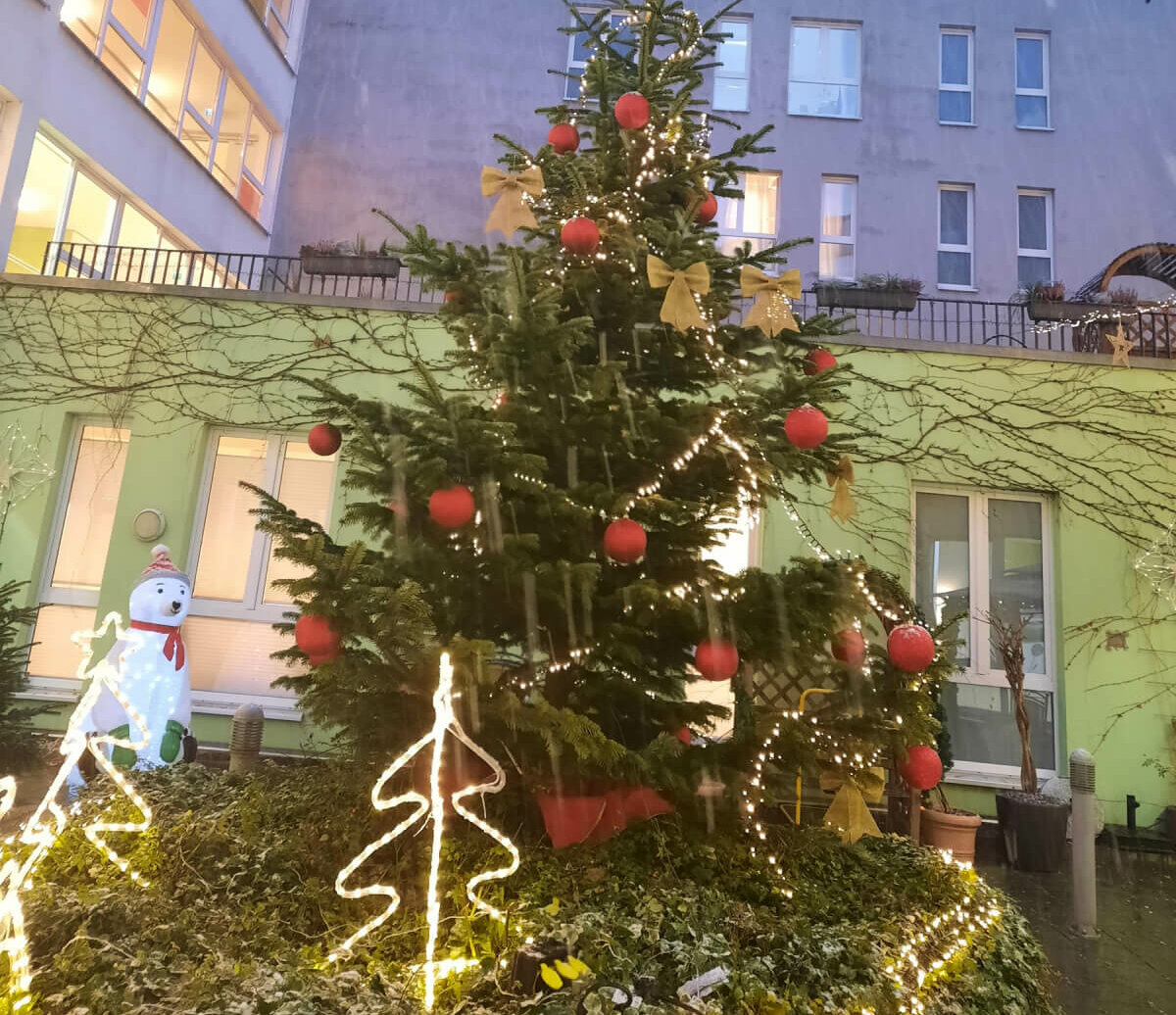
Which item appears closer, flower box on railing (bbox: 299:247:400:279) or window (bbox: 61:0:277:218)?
flower box on railing (bbox: 299:247:400:279)

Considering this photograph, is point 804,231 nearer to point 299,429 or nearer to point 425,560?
point 299,429

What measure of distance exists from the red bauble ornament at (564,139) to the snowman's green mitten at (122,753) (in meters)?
4.04

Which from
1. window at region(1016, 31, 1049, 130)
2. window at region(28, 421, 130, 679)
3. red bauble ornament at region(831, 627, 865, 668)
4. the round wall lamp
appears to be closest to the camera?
red bauble ornament at region(831, 627, 865, 668)

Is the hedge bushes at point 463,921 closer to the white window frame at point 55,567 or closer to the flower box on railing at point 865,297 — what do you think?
the white window frame at point 55,567

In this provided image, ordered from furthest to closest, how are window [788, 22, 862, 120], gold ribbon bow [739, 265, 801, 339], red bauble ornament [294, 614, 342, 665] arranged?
window [788, 22, 862, 120], gold ribbon bow [739, 265, 801, 339], red bauble ornament [294, 614, 342, 665]

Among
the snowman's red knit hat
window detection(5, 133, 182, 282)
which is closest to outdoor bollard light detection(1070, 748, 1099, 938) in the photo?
the snowman's red knit hat

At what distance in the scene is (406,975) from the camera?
226 centimetres

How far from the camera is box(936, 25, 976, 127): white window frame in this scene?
35.7 ft

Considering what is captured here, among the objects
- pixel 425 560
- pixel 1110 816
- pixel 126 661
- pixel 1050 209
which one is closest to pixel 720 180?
pixel 425 560

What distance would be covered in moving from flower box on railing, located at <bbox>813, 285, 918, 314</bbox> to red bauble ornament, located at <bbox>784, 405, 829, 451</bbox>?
17.8ft

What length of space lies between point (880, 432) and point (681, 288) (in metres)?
3.94

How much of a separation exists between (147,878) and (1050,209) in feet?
41.3

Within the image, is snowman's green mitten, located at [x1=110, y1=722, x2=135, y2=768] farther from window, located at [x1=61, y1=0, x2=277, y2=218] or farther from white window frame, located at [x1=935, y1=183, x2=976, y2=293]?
white window frame, located at [x1=935, y1=183, x2=976, y2=293]

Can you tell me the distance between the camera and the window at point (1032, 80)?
35.9 ft
